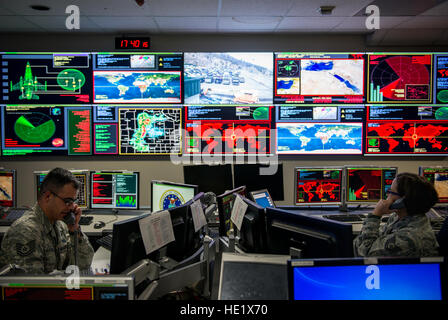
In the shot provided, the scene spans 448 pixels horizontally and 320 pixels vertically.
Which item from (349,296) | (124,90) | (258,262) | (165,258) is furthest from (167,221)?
(124,90)

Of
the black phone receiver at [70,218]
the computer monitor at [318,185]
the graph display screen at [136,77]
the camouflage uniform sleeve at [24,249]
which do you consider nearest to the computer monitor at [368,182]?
the computer monitor at [318,185]

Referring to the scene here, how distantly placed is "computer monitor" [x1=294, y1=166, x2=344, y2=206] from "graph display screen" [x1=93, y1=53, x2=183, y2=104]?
6.11 feet

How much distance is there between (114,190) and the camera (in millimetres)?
2916

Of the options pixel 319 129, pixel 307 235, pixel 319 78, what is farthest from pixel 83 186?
pixel 319 78

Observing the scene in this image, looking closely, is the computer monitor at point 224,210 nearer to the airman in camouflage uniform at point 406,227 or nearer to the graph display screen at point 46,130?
the airman in camouflage uniform at point 406,227

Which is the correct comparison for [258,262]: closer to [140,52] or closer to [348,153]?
[348,153]

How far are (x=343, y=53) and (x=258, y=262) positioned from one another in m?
3.41

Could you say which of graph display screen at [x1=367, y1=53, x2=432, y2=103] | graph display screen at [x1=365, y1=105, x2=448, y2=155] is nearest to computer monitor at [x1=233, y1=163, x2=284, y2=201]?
graph display screen at [x1=365, y1=105, x2=448, y2=155]

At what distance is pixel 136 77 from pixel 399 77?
3.27m

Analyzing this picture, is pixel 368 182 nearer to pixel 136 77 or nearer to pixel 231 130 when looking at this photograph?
pixel 231 130

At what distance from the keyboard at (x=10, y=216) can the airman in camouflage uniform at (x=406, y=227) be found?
9.04ft

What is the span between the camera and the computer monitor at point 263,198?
2795mm

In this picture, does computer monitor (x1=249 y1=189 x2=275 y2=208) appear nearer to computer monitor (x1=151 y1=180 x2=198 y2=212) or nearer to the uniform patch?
computer monitor (x1=151 y1=180 x2=198 y2=212)
